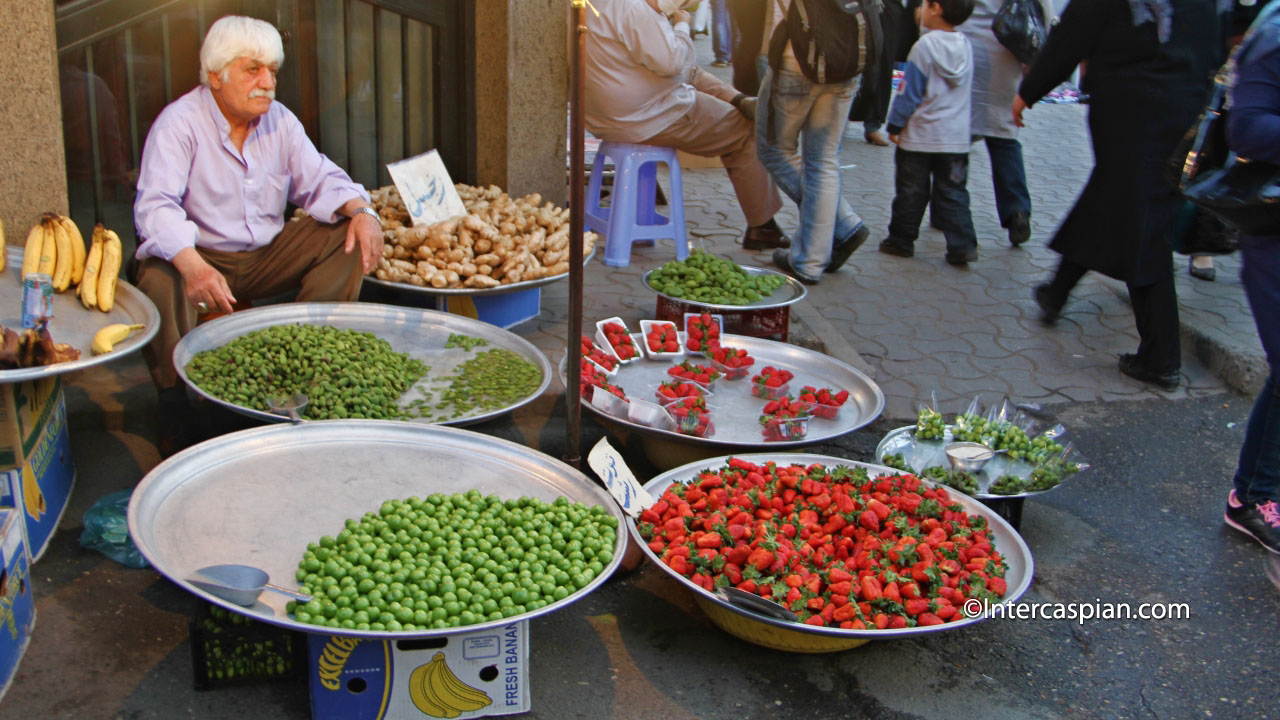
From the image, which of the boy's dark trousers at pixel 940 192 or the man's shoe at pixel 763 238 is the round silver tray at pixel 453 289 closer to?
the man's shoe at pixel 763 238

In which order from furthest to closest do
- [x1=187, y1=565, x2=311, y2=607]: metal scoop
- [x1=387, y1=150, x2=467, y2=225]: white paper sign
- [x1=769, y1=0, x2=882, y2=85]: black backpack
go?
[x1=769, y1=0, x2=882, y2=85]: black backpack < [x1=387, y1=150, x2=467, y2=225]: white paper sign < [x1=187, y1=565, x2=311, y2=607]: metal scoop

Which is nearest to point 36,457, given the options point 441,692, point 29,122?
point 29,122

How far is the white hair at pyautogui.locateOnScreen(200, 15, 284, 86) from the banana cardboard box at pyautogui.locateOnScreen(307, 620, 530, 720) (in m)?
2.19

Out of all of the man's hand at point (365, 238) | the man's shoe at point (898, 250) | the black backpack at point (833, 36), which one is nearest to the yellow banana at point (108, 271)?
the man's hand at point (365, 238)

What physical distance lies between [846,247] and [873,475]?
2.93m

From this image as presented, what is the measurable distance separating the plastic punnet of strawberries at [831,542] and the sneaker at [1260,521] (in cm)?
119

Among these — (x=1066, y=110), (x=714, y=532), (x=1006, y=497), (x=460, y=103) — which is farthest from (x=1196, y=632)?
(x=1066, y=110)

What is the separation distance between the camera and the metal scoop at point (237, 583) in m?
2.34

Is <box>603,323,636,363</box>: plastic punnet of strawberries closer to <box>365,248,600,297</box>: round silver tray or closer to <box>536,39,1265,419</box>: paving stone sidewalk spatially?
<box>365,248,600,297</box>: round silver tray

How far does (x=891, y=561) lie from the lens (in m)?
2.96

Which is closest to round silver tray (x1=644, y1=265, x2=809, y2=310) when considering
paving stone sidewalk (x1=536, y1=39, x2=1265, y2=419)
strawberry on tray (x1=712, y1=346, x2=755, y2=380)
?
paving stone sidewalk (x1=536, y1=39, x2=1265, y2=419)

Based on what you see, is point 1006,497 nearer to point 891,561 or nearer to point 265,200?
point 891,561

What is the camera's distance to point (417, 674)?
2.53 metres

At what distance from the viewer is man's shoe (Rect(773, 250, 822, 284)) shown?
6.12 meters
